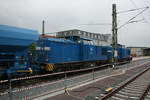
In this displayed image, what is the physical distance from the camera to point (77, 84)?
37.6 feet

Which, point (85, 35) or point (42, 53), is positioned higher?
point (85, 35)

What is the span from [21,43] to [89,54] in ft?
33.9

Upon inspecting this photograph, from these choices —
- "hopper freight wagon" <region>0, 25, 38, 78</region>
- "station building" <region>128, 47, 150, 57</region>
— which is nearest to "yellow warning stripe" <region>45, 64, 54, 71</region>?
"hopper freight wagon" <region>0, 25, 38, 78</region>

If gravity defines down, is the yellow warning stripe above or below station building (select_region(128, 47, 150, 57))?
below

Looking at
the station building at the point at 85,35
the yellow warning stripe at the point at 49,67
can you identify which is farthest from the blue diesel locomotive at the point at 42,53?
the station building at the point at 85,35

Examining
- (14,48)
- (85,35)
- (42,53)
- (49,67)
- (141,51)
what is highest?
(85,35)

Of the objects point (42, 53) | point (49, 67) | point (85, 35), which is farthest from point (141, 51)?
point (49, 67)

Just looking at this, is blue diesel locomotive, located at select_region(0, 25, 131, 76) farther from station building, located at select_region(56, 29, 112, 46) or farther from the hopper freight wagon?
station building, located at select_region(56, 29, 112, 46)

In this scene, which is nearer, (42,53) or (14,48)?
(14,48)

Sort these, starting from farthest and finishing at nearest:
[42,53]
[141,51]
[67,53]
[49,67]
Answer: [141,51] < [67,53] < [42,53] < [49,67]

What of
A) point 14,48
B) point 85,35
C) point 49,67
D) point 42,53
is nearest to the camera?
point 14,48

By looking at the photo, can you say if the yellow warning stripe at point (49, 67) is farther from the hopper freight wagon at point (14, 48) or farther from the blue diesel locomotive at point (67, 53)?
the hopper freight wagon at point (14, 48)

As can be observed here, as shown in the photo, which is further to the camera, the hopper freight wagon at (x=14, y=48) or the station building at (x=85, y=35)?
the station building at (x=85, y=35)

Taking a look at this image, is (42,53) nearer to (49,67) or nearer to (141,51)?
(49,67)
